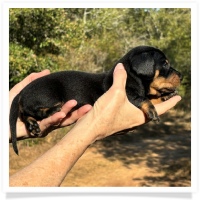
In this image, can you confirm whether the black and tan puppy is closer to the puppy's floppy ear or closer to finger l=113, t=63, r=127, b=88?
Result: the puppy's floppy ear

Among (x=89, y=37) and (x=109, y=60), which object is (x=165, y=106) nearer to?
(x=89, y=37)

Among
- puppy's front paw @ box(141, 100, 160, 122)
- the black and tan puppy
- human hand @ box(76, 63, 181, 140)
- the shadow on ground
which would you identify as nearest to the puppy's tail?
the black and tan puppy

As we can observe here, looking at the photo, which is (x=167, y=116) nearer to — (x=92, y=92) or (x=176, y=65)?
(x=176, y=65)

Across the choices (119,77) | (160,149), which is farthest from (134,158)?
(119,77)

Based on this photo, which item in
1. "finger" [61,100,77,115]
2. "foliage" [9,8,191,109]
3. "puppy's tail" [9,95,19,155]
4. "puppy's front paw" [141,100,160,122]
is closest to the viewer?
"puppy's front paw" [141,100,160,122]

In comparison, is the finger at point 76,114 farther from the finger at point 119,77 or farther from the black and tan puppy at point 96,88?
the finger at point 119,77
